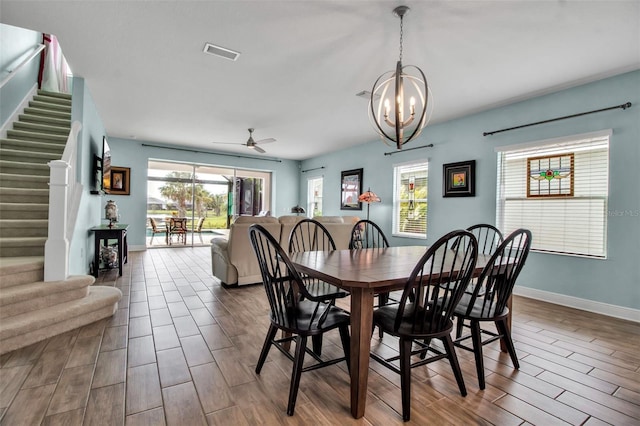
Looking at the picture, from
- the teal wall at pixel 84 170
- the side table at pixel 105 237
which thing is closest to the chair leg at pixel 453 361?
the teal wall at pixel 84 170

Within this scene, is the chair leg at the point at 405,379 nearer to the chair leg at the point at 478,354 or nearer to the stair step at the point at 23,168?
the chair leg at the point at 478,354

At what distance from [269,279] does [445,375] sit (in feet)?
4.44

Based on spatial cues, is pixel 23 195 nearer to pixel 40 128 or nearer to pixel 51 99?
pixel 40 128

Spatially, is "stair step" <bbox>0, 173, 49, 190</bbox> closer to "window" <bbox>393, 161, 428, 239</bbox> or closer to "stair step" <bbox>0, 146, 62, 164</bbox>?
"stair step" <bbox>0, 146, 62, 164</bbox>

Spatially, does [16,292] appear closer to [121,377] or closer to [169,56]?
[121,377]

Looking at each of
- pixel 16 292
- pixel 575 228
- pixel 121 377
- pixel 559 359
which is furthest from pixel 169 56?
pixel 575 228

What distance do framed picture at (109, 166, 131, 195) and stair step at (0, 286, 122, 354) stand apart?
183 inches

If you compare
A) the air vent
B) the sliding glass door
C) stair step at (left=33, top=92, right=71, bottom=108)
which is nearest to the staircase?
stair step at (left=33, top=92, right=71, bottom=108)

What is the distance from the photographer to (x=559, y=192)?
386 cm

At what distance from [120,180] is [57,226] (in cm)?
493

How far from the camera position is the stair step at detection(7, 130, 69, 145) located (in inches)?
166

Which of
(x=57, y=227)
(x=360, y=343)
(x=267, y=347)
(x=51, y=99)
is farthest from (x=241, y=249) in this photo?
(x=51, y=99)

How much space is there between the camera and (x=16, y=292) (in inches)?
98.7

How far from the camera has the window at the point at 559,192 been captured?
354cm
